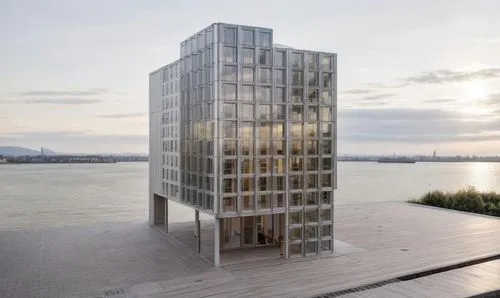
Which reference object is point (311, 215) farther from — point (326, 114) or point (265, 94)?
point (265, 94)

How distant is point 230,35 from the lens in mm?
22062

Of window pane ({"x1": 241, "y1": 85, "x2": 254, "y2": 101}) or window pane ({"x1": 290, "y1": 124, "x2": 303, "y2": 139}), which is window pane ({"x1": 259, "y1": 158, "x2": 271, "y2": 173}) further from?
window pane ({"x1": 241, "y1": 85, "x2": 254, "y2": 101})

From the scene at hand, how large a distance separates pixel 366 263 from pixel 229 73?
11.4 m

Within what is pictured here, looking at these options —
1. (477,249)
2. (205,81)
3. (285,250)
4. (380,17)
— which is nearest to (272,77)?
(205,81)

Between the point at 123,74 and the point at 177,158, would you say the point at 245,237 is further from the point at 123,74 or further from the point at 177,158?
the point at 123,74

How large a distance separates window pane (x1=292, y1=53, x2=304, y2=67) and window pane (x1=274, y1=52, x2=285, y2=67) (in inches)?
24.2

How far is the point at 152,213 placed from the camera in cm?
3294

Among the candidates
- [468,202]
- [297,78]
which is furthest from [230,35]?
[468,202]

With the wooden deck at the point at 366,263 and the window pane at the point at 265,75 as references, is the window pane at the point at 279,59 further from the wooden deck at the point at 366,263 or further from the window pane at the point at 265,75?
the wooden deck at the point at 366,263

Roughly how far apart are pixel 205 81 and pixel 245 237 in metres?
9.16

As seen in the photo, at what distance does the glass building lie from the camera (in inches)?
871

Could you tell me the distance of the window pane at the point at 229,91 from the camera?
72.4 ft

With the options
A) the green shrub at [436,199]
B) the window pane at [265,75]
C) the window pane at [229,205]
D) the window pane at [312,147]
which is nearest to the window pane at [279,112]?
the window pane at [265,75]

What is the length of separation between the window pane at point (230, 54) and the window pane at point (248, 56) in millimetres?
547
